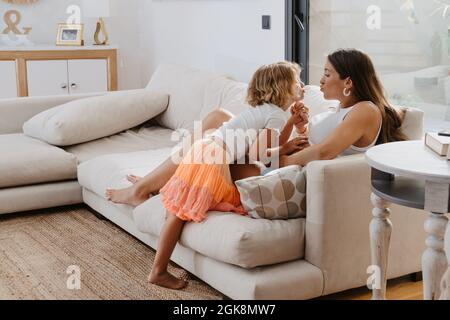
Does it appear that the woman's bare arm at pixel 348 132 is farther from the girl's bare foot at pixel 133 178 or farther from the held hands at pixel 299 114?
the girl's bare foot at pixel 133 178

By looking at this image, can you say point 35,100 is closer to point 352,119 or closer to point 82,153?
point 82,153

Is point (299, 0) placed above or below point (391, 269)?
above

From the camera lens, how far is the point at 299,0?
3.99 m

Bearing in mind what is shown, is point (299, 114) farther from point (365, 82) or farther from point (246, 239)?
point (246, 239)

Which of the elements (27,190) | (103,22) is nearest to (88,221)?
(27,190)

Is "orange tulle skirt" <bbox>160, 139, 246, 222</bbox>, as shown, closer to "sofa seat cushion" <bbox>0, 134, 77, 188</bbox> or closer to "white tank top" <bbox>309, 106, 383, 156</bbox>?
"white tank top" <bbox>309, 106, 383, 156</bbox>

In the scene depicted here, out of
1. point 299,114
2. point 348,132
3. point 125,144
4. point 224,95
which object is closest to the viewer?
point 348,132

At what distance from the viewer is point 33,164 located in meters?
3.74

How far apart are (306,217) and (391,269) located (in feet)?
1.47

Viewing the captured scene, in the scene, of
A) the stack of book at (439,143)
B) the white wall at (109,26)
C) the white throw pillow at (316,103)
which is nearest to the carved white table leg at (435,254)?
the stack of book at (439,143)

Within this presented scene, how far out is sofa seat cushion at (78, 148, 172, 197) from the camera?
3.41 meters

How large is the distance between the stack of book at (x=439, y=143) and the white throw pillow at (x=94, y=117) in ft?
7.30

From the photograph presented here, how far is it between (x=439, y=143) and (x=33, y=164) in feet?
7.55

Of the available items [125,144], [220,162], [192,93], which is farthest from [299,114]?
[125,144]
